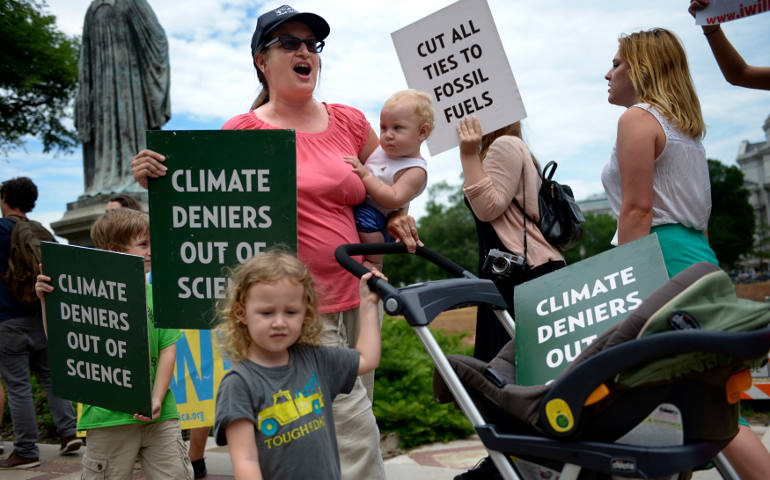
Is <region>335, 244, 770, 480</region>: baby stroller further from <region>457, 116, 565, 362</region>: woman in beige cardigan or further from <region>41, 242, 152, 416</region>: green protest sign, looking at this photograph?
<region>41, 242, 152, 416</region>: green protest sign

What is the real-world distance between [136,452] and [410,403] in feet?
9.53

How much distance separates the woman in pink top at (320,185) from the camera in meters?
2.65

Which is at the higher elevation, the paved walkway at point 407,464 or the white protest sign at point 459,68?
the white protest sign at point 459,68

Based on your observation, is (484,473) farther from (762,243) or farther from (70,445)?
(762,243)

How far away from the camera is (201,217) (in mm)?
2684

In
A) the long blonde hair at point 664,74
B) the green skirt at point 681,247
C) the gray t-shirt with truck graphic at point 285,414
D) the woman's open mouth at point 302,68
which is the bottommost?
the gray t-shirt with truck graphic at point 285,414

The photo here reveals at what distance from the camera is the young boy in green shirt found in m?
3.02

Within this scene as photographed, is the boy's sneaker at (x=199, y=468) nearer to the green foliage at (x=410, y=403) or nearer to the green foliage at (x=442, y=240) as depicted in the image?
the green foliage at (x=410, y=403)

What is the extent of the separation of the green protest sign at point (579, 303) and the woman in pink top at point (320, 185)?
1.90 feet

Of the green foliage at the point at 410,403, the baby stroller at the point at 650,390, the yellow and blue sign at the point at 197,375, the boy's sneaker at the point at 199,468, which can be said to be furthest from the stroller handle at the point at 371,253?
the green foliage at the point at 410,403

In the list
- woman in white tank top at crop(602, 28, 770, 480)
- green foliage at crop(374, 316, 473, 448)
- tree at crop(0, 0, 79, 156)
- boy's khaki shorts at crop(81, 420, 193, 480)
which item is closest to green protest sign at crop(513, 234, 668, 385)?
woman in white tank top at crop(602, 28, 770, 480)

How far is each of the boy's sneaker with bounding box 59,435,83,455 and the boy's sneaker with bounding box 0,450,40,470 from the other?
251mm

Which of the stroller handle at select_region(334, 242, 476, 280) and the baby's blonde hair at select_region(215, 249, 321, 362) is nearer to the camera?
the baby's blonde hair at select_region(215, 249, 321, 362)

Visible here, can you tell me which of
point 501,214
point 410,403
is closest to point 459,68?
point 501,214
